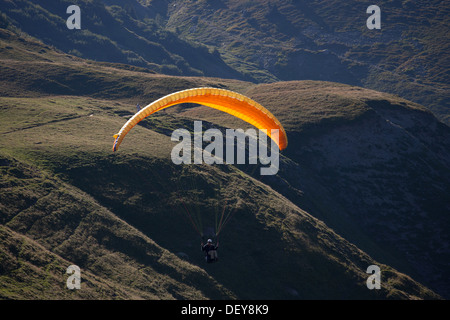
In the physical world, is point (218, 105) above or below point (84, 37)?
below

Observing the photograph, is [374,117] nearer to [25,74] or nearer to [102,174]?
[102,174]

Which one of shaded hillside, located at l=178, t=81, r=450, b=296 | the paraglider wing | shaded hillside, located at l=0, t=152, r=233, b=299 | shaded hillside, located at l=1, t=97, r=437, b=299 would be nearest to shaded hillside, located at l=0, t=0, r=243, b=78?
shaded hillside, located at l=178, t=81, r=450, b=296

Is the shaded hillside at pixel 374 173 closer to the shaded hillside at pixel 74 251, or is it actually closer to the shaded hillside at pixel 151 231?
the shaded hillside at pixel 151 231

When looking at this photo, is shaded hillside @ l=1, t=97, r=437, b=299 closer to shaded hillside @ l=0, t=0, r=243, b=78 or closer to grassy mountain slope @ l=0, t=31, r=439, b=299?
grassy mountain slope @ l=0, t=31, r=439, b=299

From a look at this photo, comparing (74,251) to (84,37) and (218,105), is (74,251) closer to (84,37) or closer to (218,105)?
(218,105)

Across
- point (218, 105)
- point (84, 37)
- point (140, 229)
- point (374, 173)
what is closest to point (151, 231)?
point (140, 229)

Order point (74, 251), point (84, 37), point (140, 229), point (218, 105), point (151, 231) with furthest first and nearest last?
point (84, 37) → point (151, 231) → point (140, 229) → point (218, 105) → point (74, 251)
